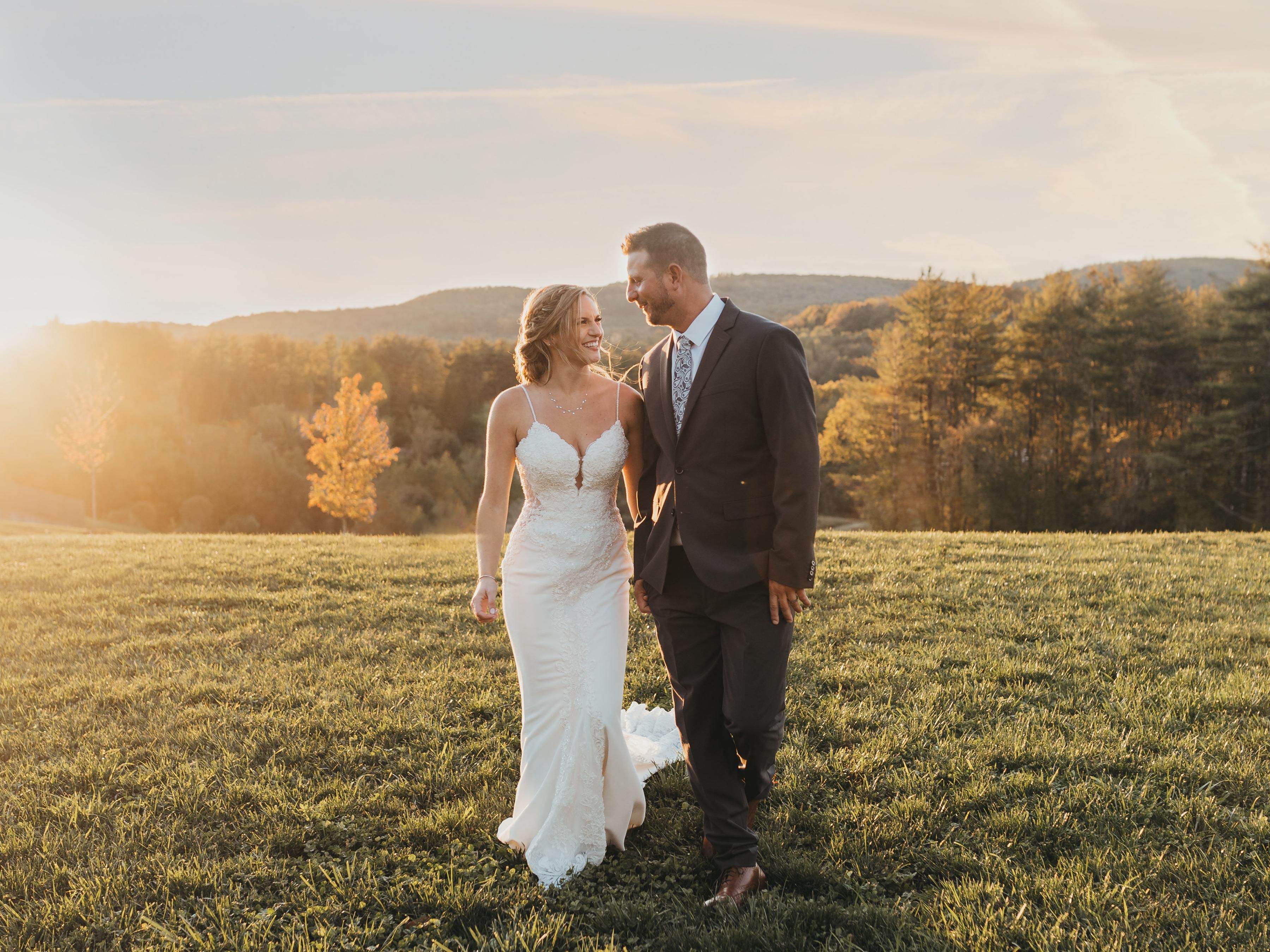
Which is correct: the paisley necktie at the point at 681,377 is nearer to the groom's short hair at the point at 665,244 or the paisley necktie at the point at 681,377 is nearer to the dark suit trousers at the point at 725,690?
the groom's short hair at the point at 665,244

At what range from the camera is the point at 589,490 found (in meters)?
4.12

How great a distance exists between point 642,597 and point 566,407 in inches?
41.1

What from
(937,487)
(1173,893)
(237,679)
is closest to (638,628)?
(237,679)

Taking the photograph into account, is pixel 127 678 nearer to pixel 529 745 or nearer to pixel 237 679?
pixel 237 679

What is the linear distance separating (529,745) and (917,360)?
38.1 meters

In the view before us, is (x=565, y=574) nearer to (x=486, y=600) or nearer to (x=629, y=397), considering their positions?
(x=486, y=600)

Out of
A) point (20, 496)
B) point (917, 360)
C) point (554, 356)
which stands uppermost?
point (917, 360)

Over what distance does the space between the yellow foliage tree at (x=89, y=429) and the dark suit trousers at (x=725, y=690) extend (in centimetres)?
4846

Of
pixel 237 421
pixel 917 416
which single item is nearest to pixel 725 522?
pixel 917 416

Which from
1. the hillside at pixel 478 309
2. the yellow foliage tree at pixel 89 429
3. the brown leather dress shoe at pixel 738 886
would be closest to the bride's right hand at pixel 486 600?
the brown leather dress shoe at pixel 738 886

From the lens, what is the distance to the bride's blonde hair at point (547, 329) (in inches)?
159

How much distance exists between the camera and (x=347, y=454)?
33.8m

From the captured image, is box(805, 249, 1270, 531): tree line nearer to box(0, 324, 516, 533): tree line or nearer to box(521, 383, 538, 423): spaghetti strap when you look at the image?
box(0, 324, 516, 533): tree line

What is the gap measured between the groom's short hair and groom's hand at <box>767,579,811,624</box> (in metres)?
1.46
